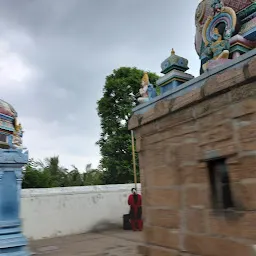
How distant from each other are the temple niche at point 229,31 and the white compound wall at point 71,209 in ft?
21.7

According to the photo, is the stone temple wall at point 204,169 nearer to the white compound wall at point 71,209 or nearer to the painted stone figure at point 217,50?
the painted stone figure at point 217,50

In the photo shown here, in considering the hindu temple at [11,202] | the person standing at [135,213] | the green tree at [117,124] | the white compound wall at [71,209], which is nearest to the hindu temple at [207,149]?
the hindu temple at [11,202]

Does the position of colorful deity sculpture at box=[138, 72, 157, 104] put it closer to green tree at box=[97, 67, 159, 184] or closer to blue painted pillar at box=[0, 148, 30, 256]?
blue painted pillar at box=[0, 148, 30, 256]

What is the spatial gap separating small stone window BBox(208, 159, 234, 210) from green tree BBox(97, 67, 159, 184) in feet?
39.7

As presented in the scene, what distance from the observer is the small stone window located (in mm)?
2080

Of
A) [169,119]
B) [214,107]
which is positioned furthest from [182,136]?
[214,107]

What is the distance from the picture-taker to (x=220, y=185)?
2.16 metres

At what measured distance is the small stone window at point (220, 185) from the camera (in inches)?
81.9

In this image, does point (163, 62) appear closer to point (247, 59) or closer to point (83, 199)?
point (247, 59)

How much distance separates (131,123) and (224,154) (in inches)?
51.3

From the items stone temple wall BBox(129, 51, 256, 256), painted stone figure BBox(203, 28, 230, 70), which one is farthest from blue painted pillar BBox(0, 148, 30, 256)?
painted stone figure BBox(203, 28, 230, 70)

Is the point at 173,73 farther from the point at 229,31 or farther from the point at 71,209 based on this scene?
the point at 71,209

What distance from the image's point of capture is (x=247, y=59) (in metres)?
2.03

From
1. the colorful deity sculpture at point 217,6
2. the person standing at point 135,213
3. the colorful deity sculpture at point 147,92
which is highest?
the colorful deity sculpture at point 217,6
